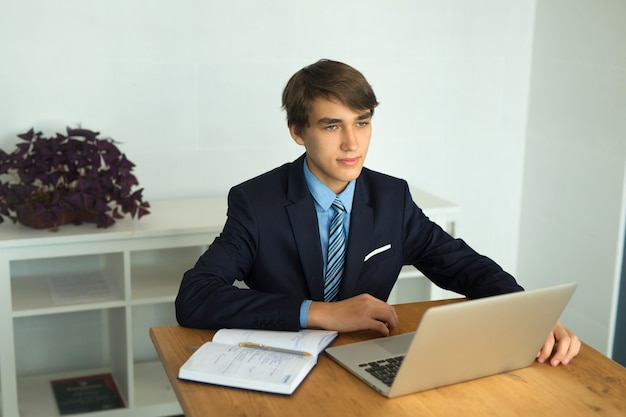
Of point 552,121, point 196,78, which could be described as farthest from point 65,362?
point 552,121

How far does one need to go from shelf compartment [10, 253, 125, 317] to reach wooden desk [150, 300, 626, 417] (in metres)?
1.24

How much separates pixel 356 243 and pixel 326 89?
0.41 m

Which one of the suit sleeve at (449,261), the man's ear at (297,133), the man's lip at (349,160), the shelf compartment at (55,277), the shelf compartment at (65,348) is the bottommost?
the shelf compartment at (65,348)

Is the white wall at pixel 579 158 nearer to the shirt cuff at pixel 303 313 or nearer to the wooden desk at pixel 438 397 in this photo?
the wooden desk at pixel 438 397

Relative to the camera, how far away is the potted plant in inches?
114

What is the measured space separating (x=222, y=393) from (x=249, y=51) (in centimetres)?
200

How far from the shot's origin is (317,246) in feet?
7.39

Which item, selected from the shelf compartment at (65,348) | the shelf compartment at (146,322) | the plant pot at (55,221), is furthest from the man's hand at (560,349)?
the shelf compartment at (146,322)

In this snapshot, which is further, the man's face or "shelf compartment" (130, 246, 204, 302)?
"shelf compartment" (130, 246, 204, 302)

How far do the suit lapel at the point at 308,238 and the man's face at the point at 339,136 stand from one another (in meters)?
0.12

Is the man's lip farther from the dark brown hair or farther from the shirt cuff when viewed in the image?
the shirt cuff

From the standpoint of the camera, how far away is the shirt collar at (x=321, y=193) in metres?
2.29

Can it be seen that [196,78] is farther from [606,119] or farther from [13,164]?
[606,119]

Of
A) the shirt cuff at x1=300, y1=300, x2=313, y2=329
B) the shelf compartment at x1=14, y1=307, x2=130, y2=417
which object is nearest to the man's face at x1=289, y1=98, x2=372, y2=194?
the shirt cuff at x1=300, y1=300, x2=313, y2=329
